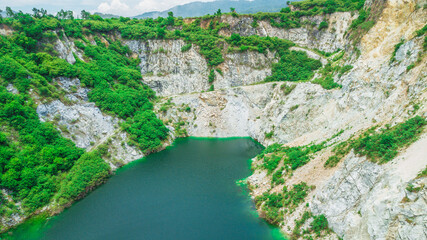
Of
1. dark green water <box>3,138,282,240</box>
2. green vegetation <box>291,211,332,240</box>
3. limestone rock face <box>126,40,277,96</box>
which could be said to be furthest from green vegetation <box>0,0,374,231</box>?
dark green water <box>3,138,282,240</box>

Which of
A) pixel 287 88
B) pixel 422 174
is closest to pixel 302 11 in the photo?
pixel 287 88

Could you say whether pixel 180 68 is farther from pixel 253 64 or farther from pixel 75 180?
pixel 75 180

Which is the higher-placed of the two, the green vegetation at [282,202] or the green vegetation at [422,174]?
the green vegetation at [422,174]

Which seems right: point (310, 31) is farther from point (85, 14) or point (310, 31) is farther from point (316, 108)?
point (85, 14)

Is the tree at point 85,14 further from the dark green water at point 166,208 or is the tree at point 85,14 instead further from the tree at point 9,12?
the dark green water at point 166,208

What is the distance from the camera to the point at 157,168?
153ft

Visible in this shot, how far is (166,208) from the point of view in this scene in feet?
110

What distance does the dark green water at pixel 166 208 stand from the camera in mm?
28906

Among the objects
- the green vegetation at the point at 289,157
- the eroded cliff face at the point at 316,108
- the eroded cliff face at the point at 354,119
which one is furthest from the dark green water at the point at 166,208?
the green vegetation at the point at 289,157

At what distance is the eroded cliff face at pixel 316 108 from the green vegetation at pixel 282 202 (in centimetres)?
84

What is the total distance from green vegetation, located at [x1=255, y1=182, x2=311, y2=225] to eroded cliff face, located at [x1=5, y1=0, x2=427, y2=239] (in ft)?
2.76

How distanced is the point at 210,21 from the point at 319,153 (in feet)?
222

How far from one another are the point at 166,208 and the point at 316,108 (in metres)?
33.3

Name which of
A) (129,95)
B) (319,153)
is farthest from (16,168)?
(319,153)
